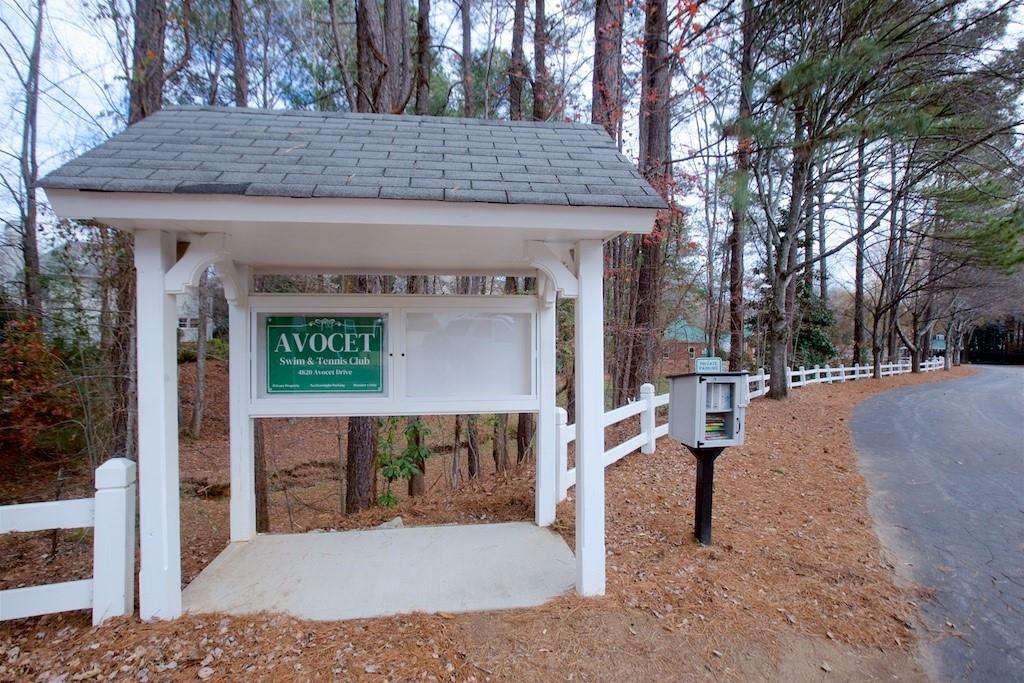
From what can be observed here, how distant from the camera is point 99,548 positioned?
2646 mm

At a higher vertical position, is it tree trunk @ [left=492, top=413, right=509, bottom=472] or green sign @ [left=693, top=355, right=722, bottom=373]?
green sign @ [left=693, top=355, right=722, bottom=373]

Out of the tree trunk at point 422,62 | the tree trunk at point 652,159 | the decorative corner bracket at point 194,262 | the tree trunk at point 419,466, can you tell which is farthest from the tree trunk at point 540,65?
the decorative corner bracket at point 194,262

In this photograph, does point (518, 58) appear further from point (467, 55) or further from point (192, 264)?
point (192, 264)

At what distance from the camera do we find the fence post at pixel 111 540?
264 centimetres

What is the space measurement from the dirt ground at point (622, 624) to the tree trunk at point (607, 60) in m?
5.54

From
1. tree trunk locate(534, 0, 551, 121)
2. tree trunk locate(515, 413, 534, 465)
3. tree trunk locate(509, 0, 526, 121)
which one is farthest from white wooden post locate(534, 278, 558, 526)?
tree trunk locate(509, 0, 526, 121)

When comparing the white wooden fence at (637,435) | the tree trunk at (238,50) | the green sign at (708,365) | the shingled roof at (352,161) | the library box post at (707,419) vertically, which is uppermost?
the tree trunk at (238,50)

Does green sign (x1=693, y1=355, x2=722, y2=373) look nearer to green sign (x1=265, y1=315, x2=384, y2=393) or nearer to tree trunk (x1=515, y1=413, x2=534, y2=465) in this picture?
green sign (x1=265, y1=315, x2=384, y2=393)

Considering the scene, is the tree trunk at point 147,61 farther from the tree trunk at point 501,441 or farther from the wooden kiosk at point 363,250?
the tree trunk at point 501,441

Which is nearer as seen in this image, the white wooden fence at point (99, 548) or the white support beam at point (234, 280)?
the white wooden fence at point (99, 548)

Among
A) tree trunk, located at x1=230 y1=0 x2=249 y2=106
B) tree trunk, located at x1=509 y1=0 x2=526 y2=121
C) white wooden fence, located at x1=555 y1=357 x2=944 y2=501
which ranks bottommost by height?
white wooden fence, located at x1=555 y1=357 x2=944 y2=501

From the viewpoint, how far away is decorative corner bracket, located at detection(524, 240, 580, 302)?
3027 millimetres

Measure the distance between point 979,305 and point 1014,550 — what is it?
29.6m

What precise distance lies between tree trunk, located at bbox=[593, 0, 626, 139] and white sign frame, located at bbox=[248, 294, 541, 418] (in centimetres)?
484
